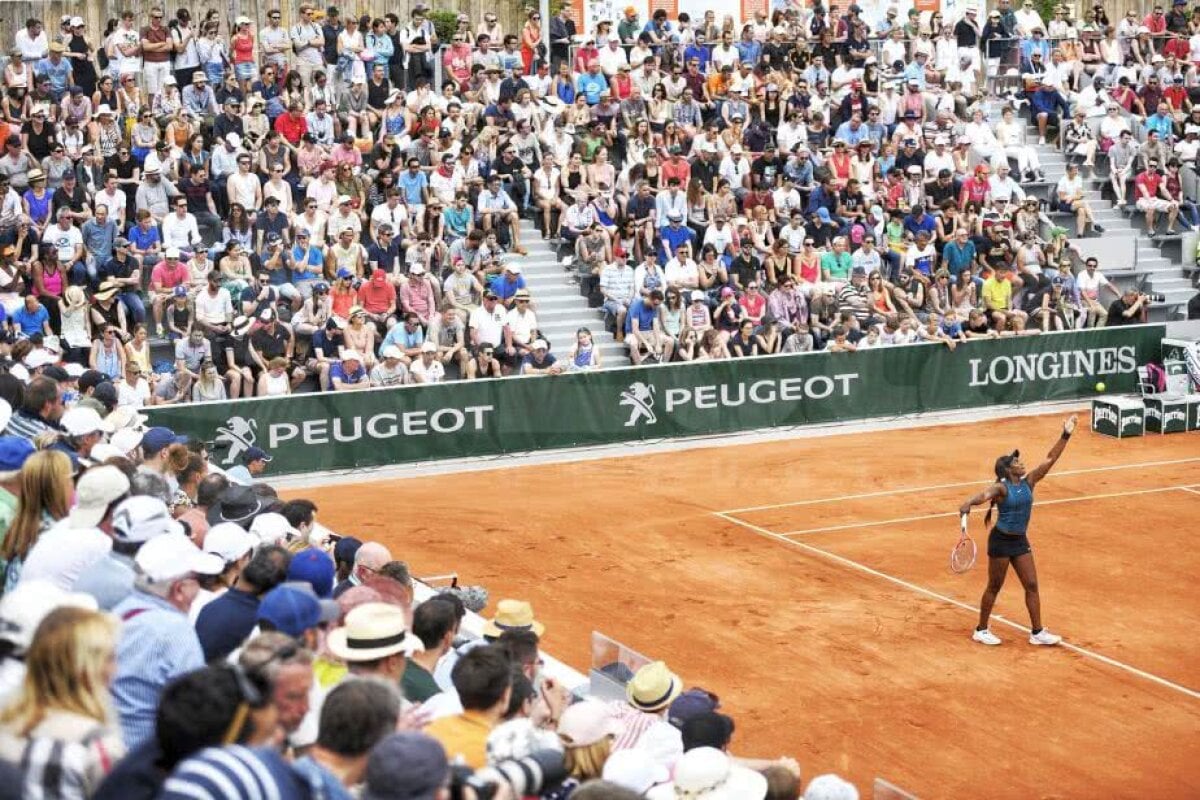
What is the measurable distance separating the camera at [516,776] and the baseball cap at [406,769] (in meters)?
0.54

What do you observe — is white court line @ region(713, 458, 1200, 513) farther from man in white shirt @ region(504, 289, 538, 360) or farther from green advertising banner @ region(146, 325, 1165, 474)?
man in white shirt @ region(504, 289, 538, 360)

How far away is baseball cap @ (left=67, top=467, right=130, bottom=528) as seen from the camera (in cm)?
936

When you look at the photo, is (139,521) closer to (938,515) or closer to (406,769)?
(406,769)

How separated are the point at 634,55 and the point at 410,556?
17.7 m

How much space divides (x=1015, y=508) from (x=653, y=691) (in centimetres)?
839

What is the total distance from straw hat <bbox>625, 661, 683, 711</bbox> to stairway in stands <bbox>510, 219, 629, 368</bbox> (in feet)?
64.8

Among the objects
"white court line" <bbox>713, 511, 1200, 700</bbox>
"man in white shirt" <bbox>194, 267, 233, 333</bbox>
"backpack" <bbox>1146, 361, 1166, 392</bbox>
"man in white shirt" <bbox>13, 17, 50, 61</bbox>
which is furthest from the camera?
"man in white shirt" <bbox>13, 17, 50, 61</bbox>

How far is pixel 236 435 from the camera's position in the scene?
83.5 feet

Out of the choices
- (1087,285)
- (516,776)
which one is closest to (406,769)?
(516,776)

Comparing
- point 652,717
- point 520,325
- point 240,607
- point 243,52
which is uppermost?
point 243,52

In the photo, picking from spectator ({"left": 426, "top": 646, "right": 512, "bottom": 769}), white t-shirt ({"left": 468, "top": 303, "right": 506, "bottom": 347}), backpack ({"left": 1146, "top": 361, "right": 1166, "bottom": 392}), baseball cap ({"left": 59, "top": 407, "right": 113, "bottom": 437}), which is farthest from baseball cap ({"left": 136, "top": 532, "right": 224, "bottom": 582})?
backpack ({"left": 1146, "top": 361, "right": 1166, "bottom": 392})

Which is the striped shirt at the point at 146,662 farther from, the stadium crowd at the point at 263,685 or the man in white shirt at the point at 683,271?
the man in white shirt at the point at 683,271

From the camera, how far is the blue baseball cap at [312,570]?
9.41 metres

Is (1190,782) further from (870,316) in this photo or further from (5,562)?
(870,316)
